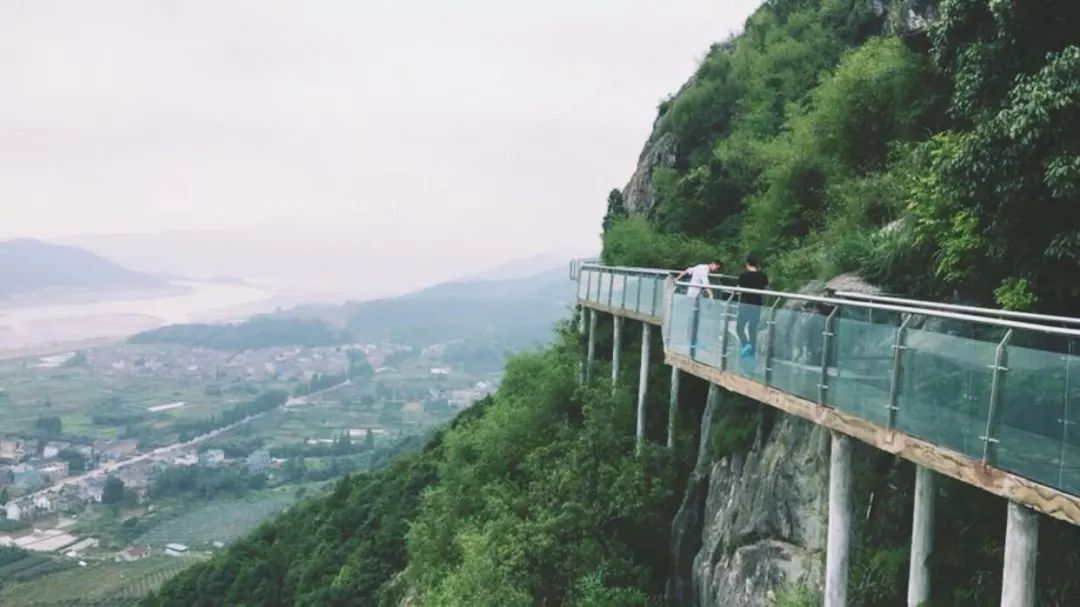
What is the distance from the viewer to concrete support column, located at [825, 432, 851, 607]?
28.4 ft

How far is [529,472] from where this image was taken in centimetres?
2009

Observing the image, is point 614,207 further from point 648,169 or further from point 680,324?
point 680,324

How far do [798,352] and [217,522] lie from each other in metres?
115

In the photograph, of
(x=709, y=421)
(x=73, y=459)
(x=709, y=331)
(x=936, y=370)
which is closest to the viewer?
(x=936, y=370)

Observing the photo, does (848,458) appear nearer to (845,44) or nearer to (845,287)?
(845,287)

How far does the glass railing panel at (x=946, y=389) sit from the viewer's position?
6.38 meters

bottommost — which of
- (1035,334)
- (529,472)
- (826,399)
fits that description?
(529,472)

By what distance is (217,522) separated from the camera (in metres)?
111

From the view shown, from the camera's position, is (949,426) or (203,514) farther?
(203,514)

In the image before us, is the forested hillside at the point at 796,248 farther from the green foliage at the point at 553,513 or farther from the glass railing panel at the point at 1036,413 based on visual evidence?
the glass railing panel at the point at 1036,413

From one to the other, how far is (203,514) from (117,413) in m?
87.4

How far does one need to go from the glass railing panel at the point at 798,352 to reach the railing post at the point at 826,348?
0.20ft

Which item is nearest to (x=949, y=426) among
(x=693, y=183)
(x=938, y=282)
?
(x=938, y=282)

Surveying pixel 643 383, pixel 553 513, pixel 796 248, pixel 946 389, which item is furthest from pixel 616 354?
pixel 946 389
